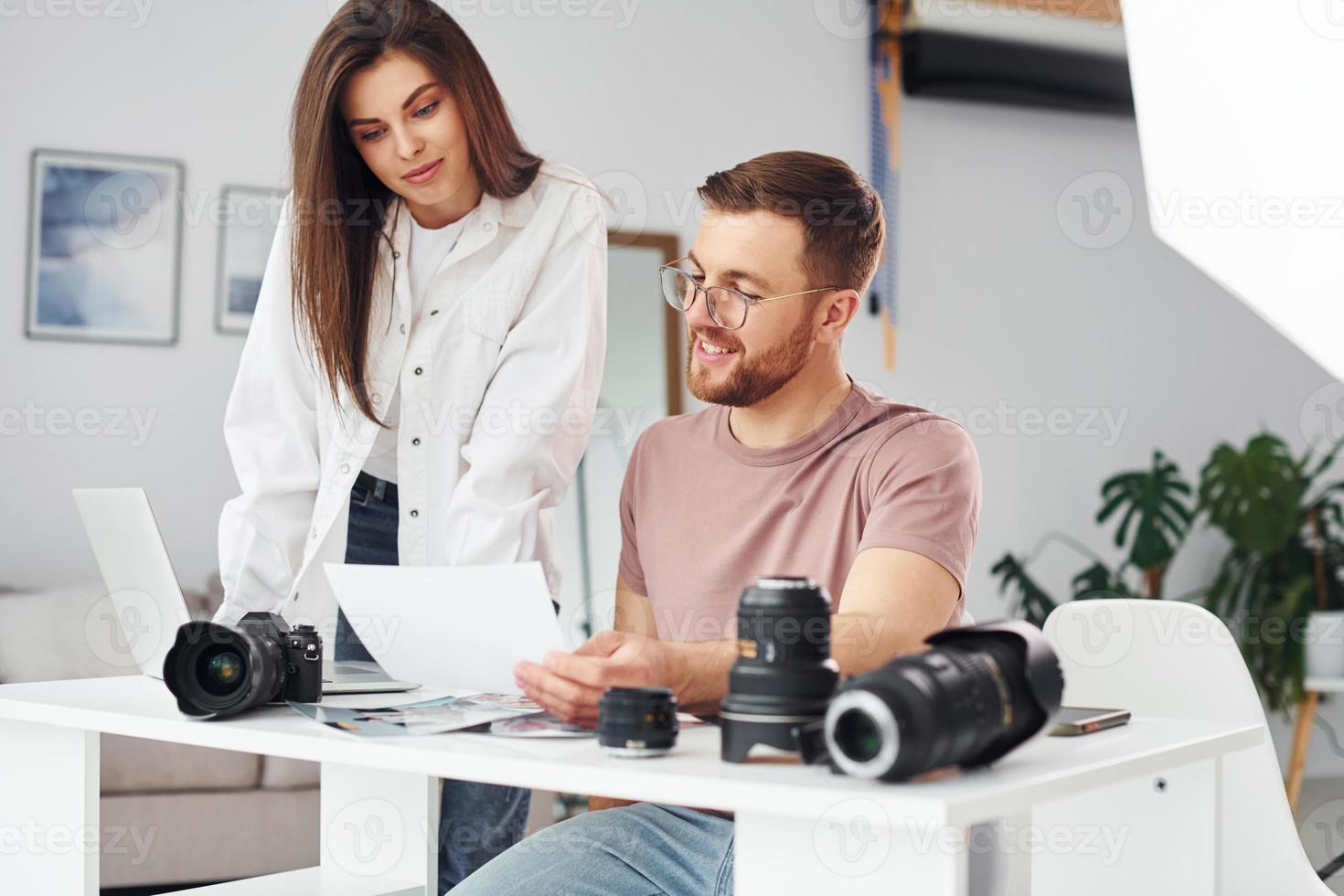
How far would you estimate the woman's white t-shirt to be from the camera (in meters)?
1.77

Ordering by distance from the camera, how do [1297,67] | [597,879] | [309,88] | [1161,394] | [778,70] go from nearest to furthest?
[597,879], [309,88], [1297,67], [778,70], [1161,394]

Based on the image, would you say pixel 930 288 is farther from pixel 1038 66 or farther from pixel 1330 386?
pixel 1330 386

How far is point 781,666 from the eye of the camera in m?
0.89

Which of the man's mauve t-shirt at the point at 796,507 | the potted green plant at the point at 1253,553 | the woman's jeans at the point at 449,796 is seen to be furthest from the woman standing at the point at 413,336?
the potted green plant at the point at 1253,553

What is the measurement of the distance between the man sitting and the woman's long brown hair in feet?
1.09

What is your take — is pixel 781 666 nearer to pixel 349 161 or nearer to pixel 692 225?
pixel 349 161

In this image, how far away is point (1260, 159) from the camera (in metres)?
3.10

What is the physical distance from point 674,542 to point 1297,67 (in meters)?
1.88

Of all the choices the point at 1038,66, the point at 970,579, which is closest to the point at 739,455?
the point at 970,579

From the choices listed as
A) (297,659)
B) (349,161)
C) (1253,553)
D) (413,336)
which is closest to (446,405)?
(413,336)

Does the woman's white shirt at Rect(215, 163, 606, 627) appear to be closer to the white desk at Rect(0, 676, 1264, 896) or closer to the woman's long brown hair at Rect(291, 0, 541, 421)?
the woman's long brown hair at Rect(291, 0, 541, 421)

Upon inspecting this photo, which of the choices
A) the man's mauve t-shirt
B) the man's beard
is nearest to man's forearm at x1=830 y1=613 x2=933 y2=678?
the man's mauve t-shirt

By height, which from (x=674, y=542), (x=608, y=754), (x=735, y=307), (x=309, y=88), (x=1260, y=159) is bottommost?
(x=608, y=754)

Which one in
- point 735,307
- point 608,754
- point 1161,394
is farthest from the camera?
point 1161,394
